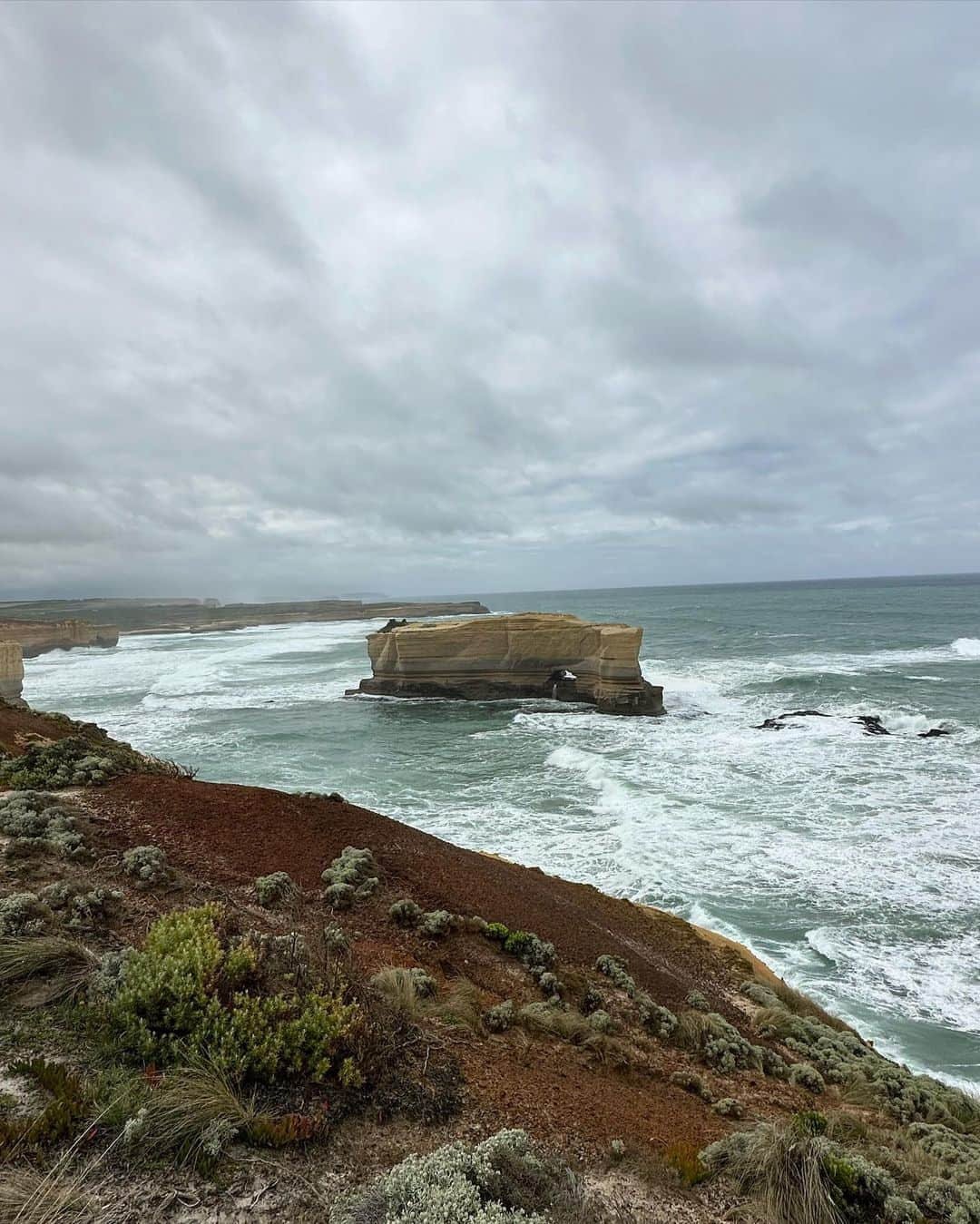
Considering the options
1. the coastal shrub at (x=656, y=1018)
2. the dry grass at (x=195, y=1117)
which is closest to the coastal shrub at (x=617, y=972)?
the coastal shrub at (x=656, y=1018)

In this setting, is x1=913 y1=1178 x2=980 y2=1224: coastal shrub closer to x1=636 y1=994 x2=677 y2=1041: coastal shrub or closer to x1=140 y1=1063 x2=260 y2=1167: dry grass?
x1=636 y1=994 x2=677 y2=1041: coastal shrub

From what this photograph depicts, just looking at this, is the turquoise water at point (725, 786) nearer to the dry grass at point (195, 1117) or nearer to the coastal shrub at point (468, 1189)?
the coastal shrub at point (468, 1189)

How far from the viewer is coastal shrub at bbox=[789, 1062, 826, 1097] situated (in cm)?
588

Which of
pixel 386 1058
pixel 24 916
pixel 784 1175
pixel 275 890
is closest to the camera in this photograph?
pixel 784 1175

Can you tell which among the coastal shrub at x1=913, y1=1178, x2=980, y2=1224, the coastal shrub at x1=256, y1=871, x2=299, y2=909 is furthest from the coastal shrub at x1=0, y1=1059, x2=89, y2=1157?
the coastal shrub at x1=913, y1=1178, x2=980, y2=1224

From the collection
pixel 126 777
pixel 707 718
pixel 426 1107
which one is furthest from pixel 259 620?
pixel 426 1107

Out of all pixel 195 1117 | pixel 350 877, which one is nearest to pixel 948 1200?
pixel 195 1117

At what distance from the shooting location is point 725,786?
1791 cm

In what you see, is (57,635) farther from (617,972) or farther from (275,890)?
(617,972)

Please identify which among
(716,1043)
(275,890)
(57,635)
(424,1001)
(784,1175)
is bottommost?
(716,1043)

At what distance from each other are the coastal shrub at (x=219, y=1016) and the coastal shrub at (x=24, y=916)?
1.20 m

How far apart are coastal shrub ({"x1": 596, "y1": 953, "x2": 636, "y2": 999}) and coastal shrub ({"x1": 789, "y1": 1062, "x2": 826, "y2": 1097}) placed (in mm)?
1674

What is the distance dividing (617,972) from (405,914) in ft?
8.76

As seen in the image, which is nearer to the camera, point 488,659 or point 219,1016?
point 219,1016
